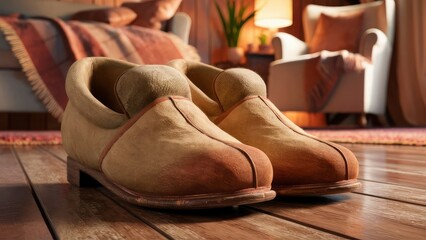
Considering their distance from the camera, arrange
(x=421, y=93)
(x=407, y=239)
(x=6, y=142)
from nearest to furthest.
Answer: (x=407, y=239) < (x=6, y=142) < (x=421, y=93)

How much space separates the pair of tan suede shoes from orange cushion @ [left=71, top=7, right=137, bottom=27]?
2059mm

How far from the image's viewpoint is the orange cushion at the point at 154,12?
269cm

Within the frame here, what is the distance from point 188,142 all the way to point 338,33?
8.58ft

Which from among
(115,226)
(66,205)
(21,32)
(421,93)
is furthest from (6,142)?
(421,93)

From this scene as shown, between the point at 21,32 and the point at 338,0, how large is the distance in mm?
2686

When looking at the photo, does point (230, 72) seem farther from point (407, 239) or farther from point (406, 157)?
point (406, 157)

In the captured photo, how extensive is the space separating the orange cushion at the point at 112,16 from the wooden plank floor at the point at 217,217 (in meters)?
2.08

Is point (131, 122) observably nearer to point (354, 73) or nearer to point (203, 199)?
point (203, 199)

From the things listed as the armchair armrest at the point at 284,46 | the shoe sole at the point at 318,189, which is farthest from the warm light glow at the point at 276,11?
the shoe sole at the point at 318,189

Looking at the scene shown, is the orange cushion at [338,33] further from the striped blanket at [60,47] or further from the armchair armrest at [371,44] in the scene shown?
the striped blanket at [60,47]

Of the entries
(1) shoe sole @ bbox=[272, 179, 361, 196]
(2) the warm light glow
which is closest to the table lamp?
(2) the warm light glow

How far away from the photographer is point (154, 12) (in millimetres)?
2695

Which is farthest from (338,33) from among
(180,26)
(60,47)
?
(60,47)

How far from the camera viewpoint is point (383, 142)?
1.63 metres
